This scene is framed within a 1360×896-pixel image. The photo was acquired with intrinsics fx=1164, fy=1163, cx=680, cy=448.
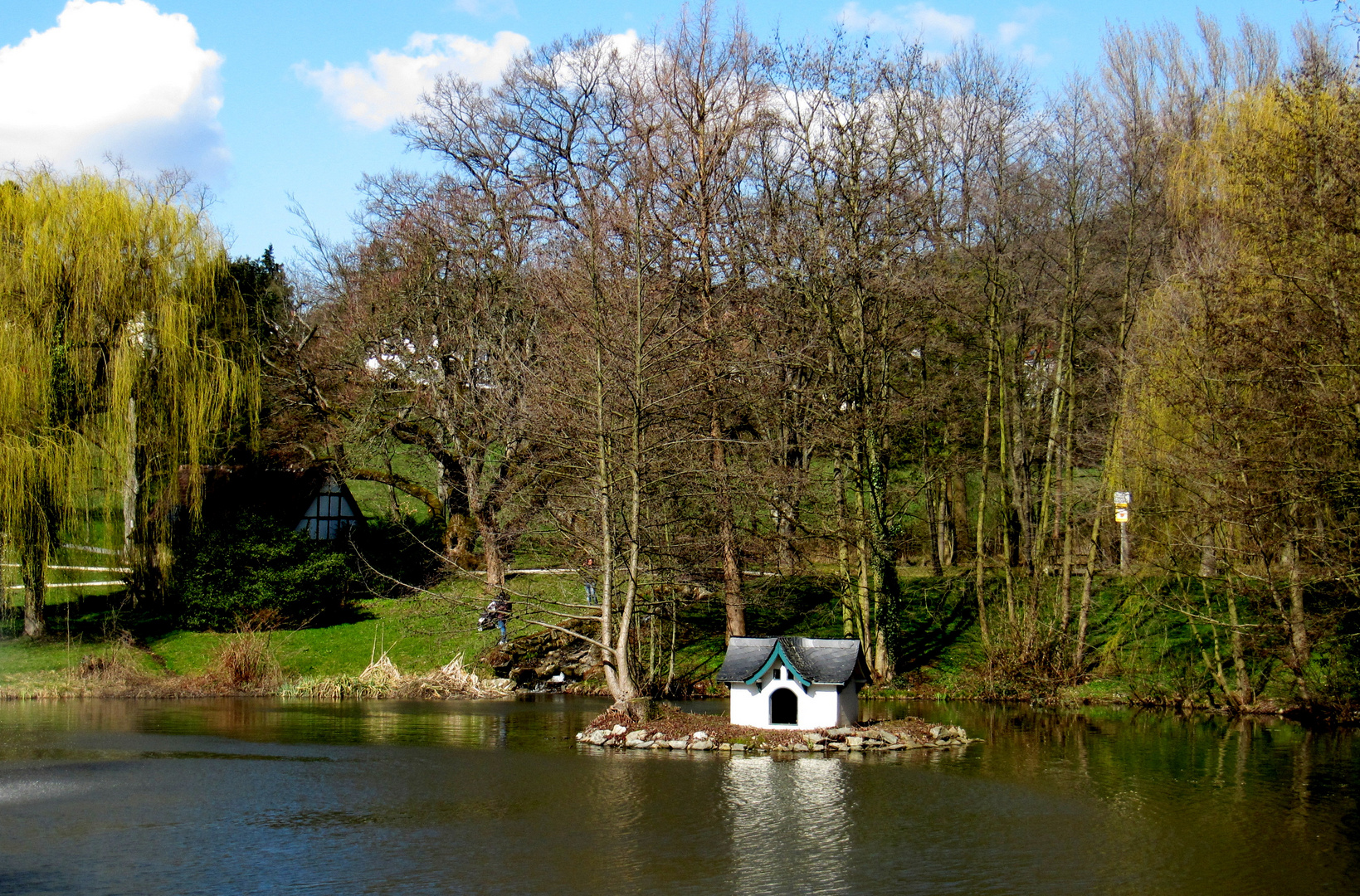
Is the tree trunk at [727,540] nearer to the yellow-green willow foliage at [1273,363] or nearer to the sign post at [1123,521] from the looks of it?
the sign post at [1123,521]

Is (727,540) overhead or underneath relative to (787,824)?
overhead

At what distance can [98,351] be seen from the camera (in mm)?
29438

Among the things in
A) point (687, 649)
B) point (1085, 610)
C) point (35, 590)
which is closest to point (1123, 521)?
point (1085, 610)

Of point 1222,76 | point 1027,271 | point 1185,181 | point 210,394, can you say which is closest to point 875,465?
point 1027,271

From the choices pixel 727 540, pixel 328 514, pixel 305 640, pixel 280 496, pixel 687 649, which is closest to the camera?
pixel 727 540

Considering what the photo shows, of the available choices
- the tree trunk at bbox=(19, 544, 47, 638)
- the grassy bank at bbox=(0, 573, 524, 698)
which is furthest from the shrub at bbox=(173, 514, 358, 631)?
the tree trunk at bbox=(19, 544, 47, 638)

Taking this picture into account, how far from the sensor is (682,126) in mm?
27938

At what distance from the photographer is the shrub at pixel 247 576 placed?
30.5 meters

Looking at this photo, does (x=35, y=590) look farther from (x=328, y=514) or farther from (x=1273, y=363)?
(x=1273, y=363)

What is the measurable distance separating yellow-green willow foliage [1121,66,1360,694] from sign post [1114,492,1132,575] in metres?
0.61

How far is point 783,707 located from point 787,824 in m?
7.15

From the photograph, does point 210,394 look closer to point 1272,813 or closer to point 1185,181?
point 1185,181

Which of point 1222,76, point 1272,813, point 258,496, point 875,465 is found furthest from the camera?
point 258,496

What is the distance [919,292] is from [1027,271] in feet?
17.8
